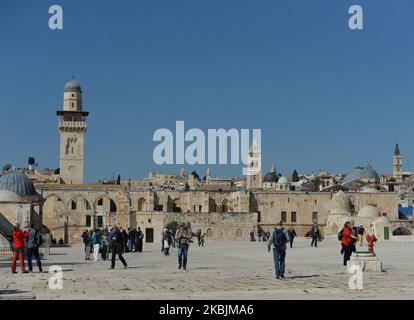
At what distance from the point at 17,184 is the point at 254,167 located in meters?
50.9

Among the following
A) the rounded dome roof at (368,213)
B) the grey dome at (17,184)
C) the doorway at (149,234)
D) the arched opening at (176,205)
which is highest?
the grey dome at (17,184)

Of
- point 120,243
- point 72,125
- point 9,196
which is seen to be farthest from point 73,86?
point 120,243

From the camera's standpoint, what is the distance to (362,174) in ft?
320

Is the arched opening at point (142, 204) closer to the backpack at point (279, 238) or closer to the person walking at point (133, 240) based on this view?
the person walking at point (133, 240)

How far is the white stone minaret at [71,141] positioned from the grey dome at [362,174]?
37.4m

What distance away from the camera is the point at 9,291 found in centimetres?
1116

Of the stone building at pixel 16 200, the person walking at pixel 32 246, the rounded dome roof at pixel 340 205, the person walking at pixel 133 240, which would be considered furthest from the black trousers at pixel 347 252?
the rounded dome roof at pixel 340 205

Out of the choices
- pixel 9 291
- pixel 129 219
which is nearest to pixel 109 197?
pixel 129 219

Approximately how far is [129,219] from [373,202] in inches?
900

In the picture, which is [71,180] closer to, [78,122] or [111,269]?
[78,122]

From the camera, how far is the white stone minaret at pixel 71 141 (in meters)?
75.6

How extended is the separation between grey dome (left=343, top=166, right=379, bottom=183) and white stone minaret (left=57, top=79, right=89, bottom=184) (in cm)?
3742
